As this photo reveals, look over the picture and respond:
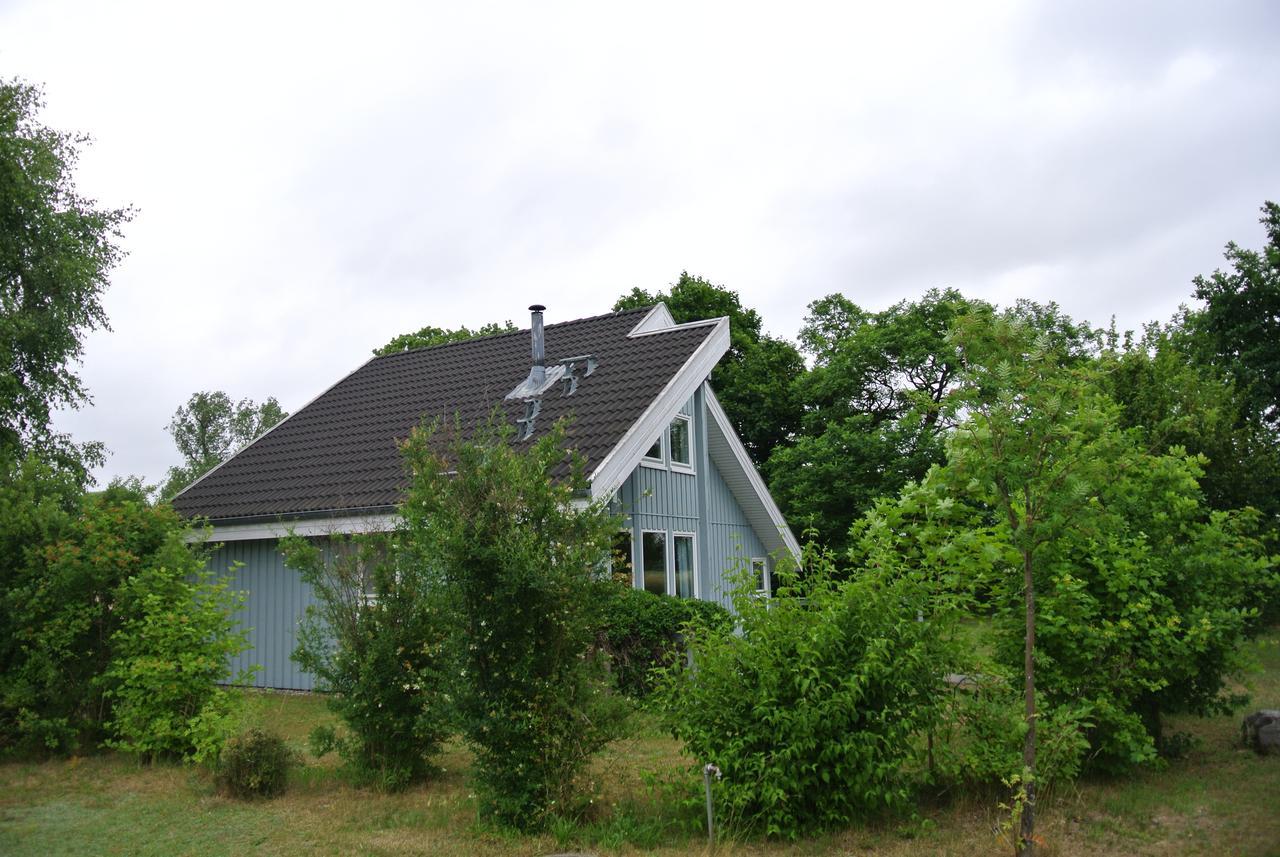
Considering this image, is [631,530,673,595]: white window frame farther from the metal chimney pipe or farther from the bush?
the bush

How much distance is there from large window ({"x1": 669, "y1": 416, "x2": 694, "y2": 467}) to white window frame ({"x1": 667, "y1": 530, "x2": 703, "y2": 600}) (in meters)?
1.20

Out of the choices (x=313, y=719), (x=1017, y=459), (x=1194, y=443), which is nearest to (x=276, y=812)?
(x=313, y=719)

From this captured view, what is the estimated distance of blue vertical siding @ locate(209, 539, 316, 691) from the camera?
15.3 metres

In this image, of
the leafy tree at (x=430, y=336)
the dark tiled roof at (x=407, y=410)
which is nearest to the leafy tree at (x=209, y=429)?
the leafy tree at (x=430, y=336)

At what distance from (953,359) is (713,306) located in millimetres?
29977

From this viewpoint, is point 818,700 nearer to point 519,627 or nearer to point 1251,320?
point 519,627

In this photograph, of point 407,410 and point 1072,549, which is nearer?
point 1072,549

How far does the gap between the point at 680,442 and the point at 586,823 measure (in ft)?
32.5

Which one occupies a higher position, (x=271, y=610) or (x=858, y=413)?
(x=858, y=413)

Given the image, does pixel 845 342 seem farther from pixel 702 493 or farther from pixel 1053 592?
pixel 1053 592

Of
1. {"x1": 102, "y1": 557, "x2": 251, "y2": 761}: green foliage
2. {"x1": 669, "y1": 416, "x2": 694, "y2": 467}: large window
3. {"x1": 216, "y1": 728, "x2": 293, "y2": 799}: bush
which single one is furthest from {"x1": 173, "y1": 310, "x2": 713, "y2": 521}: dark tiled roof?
{"x1": 216, "y1": 728, "x2": 293, "y2": 799}: bush

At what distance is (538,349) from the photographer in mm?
17188

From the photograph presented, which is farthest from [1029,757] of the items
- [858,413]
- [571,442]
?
[858,413]

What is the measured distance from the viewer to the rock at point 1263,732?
8.98 m
